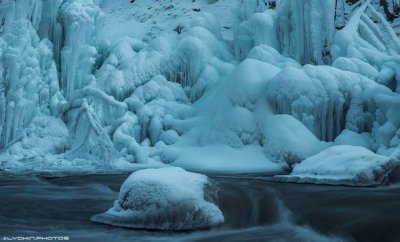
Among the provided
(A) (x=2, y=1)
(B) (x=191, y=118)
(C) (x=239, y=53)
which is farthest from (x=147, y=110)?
(A) (x=2, y=1)

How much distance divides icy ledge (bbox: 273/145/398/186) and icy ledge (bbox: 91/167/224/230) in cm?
413

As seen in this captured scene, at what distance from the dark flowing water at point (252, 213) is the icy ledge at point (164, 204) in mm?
177

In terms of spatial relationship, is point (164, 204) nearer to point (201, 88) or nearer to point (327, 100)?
point (327, 100)

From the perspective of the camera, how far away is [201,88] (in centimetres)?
1900

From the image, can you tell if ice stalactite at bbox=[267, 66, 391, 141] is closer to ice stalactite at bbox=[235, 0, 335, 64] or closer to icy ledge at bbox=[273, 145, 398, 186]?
ice stalactite at bbox=[235, 0, 335, 64]

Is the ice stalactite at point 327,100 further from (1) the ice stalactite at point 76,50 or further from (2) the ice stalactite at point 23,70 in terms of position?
(2) the ice stalactite at point 23,70

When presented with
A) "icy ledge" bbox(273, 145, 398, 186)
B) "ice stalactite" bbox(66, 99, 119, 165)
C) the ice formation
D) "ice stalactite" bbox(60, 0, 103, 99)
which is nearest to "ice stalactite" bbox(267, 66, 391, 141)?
the ice formation

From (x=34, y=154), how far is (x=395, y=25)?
58.7 ft

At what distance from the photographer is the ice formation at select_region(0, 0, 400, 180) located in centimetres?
1492

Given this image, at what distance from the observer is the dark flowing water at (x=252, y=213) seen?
5551 mm

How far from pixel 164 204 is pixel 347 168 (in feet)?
17.1

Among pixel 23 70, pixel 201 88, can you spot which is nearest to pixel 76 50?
pixel 23 70

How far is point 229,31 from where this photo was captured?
2477 cm

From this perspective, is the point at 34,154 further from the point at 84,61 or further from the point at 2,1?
the point at 2,1
